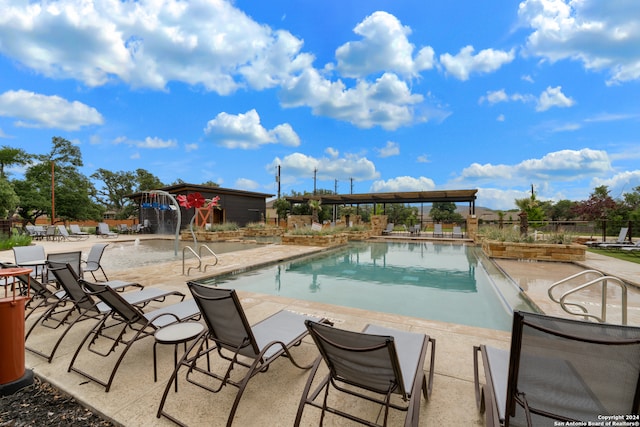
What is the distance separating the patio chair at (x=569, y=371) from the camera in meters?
1.14

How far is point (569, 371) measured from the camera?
122cm

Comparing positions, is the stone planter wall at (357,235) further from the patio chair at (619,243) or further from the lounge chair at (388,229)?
the patio chair at (619,243)

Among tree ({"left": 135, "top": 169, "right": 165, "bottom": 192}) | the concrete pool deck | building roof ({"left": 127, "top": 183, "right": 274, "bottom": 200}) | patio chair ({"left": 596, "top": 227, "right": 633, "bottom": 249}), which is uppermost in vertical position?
tree ({"left": 135, "top": 169, "right": 165, "bottom": 192})

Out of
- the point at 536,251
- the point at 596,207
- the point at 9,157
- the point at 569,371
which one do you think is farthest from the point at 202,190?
the point at 596,207

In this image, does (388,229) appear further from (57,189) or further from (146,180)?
(146,180)

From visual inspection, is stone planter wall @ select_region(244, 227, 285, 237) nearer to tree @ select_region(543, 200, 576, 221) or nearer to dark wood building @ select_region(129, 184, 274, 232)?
dark wood building @ select_region(129, 184, 274, 232)

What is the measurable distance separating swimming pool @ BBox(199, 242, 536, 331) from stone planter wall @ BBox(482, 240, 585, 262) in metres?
0.49

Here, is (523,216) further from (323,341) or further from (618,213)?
(618,213)

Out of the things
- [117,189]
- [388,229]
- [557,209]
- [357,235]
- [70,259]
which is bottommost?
[357,235]

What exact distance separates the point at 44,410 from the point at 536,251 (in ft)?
34.2

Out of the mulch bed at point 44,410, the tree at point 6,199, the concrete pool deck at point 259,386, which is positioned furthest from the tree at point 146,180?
the mulch bed at point 44,410

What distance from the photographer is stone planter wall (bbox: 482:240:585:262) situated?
809 cm

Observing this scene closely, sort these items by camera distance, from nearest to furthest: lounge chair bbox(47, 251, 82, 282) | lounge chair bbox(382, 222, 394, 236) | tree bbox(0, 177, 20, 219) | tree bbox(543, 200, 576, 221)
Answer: lounge chair bbox(47, 251, 82, 282), tree bbox(0, 177, 20, 219), lounge chair bbox(382, 222, 394, 236), tree bbox(543, 200, 576, 221)

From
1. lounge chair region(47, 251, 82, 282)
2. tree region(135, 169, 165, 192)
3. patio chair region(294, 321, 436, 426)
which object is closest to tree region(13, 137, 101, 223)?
tree region(135, 169, 165, 192)
